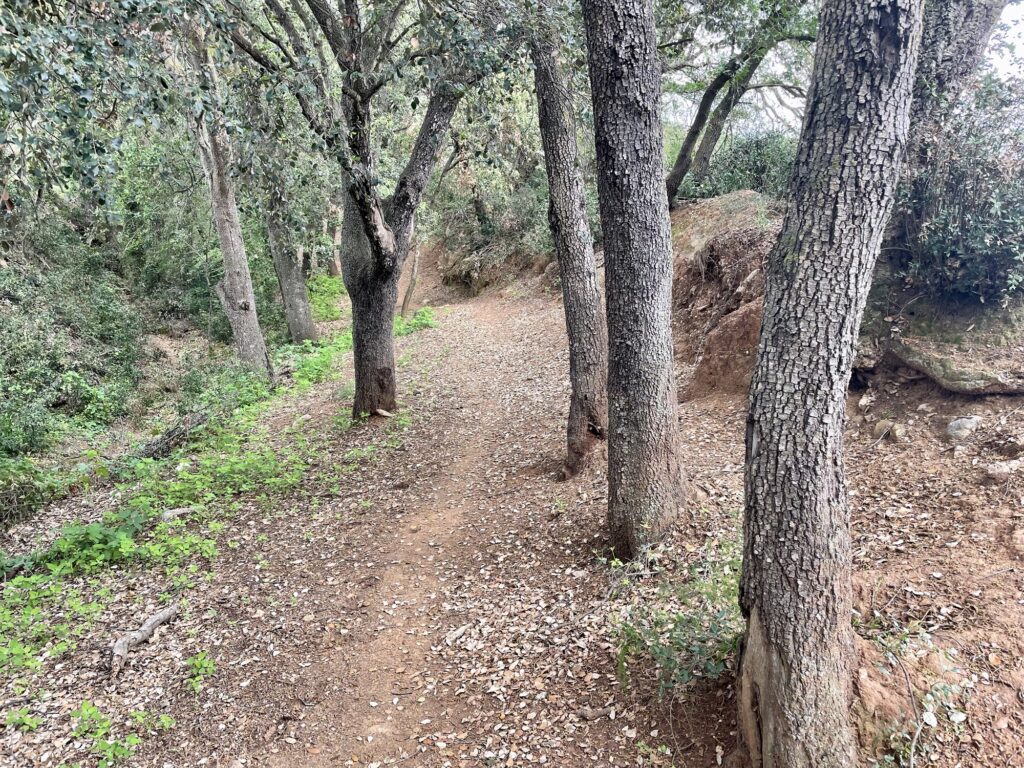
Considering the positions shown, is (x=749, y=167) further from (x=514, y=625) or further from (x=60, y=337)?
(x=60, y=337)

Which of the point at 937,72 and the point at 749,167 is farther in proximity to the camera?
the point at 749,167

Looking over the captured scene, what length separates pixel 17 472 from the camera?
295 inches

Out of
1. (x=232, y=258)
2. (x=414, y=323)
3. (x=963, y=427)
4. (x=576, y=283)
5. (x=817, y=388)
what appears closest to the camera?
(x=817, y=388)

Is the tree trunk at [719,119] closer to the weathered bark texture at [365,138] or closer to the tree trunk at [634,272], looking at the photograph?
the weathered bark texture at [365,138]

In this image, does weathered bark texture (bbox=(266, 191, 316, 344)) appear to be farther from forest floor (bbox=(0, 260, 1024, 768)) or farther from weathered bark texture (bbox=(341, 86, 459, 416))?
forest floor (bbox=(0, 260, 1024, 768))

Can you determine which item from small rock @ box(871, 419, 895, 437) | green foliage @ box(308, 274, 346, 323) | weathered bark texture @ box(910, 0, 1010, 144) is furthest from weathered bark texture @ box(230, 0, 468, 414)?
green foliage @ box(308, 274, 346, 323)

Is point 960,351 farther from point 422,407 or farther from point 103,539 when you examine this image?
point 103,539

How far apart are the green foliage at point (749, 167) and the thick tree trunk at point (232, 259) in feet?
31.3

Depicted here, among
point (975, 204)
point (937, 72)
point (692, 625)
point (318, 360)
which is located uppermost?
point (937, 72)

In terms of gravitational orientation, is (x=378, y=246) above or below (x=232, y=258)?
below

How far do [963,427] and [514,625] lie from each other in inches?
152

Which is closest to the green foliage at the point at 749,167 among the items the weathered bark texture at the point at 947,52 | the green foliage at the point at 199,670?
the weathered bark texture at the point at 947,52

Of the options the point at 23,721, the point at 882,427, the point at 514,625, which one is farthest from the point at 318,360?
the point at 882,427

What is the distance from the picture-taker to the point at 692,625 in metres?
3.39
